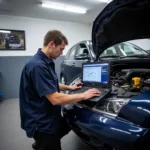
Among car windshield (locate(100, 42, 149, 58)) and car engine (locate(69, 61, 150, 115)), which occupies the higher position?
car windshield (locate(100, 42, 149, 58))

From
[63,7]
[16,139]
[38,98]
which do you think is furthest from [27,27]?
[38,98]

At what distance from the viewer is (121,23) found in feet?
6.87

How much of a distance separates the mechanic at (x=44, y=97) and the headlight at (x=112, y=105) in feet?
0.32

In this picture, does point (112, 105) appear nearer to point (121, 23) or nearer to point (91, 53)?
point (121, 23)

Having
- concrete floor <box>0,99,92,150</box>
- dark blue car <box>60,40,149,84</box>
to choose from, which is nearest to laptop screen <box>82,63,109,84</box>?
concrete floor <box>0,99,92,150</box>

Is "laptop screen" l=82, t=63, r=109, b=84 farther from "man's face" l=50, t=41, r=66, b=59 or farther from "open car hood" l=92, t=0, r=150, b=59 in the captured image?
"open car hood" l=92, t=0, r=150, b=59

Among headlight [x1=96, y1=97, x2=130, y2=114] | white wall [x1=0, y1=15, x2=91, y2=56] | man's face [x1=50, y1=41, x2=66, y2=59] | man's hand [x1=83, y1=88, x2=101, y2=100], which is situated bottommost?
headlight [x1=96, y1=97, x2=130, y2=114]

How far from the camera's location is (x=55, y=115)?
1.52 meters

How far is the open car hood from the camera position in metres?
1.74

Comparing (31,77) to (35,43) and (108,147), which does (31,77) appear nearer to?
(108,147)

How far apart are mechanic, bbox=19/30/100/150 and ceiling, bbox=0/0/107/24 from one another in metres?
3.21

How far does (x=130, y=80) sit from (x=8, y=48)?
4.65 metres

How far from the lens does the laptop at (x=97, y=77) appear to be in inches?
62.0

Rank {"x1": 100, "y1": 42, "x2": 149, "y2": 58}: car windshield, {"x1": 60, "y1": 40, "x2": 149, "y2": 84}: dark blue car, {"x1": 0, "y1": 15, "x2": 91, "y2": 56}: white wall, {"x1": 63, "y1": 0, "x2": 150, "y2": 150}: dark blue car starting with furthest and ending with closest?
{"x1": 0, "y1": 15, "x2": 91, "y2": 56}: white wall < {"x1": 100, "y1": 42, "x2": 149, "y2": 58}: car windshield < {"x1": 60, "y1": 40, "x2": 149, "y2": 84}: dark blue car < {"x1": 63, "y1": 0, "x2": 150, "y2": 150}: dark blue car
